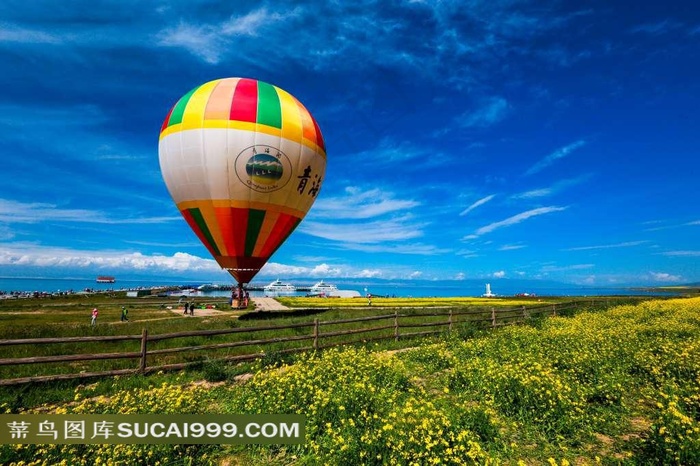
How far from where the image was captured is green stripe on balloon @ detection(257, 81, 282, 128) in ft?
72.7

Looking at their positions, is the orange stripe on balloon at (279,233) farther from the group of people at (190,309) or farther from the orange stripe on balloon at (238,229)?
the group of people at (190,309)

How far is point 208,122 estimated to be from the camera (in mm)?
21625

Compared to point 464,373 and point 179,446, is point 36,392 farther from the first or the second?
point 464,373

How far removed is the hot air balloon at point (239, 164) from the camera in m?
21.7

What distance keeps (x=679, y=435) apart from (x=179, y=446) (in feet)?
25.1

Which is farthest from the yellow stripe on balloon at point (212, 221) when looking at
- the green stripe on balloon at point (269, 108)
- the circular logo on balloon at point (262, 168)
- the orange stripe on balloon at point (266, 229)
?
the green stripe on balloon at point (269, 108)

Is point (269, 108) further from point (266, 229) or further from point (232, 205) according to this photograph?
point (266, 229)

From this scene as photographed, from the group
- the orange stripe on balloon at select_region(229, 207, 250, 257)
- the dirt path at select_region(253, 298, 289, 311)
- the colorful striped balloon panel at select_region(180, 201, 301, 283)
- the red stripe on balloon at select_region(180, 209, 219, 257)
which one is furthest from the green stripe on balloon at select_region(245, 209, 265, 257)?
the dirt path at select_region(253, 298, 289, 311)

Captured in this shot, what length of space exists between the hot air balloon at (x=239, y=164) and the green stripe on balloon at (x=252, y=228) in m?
0.06

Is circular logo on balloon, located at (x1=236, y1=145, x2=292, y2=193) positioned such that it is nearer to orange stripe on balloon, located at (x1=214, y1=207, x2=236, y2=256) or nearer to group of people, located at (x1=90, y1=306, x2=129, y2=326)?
orange stripe on balloon, located at (x1=214, y1=207, x2=236, y2=256)

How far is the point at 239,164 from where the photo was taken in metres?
21.7

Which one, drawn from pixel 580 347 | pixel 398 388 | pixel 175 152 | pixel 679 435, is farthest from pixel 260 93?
pixel 679 435

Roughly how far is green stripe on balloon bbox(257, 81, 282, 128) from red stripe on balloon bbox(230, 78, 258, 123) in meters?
0.31

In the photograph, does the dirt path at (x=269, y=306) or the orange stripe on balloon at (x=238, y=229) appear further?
the dirt path at (x=269, y=306)
